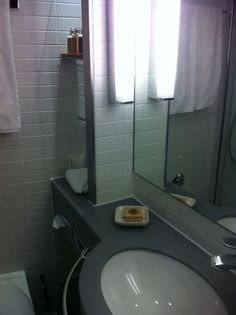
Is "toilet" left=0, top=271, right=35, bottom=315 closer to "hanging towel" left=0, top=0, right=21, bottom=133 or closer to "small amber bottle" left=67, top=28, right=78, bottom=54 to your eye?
"hanging towel" left=0, top=0, right=21, bottom=133

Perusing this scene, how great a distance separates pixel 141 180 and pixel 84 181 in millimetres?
312

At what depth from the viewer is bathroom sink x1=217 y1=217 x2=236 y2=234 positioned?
942 mm

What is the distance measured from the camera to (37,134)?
1.55 metres

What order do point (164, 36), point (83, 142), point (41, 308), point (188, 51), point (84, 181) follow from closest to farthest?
1. point (188, 51)
2. point (164, 36)
3. point (84, 181)
4. point (83, 142)
5. point (41, 308)

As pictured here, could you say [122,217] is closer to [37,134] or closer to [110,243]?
[110,243]

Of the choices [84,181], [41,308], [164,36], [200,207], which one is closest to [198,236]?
[200,207]

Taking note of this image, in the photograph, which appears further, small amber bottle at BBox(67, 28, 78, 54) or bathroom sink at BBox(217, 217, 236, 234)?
small amber bottle at BBox(67, 28, 78, 54)

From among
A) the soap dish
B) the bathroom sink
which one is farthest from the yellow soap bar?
the bathroom sink

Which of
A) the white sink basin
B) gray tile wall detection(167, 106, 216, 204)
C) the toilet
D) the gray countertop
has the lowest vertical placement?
the toilet

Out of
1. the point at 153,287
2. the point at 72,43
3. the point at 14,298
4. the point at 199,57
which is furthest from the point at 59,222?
the point at 199,57

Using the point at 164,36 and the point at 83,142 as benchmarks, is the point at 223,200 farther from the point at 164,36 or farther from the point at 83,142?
the point at 83,142

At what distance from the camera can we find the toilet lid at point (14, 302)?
135 cm

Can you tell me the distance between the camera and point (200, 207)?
1.06 meters

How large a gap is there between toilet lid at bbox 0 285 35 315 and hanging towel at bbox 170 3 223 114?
3.83 ft
